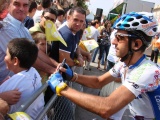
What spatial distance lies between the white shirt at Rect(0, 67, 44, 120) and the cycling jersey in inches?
31.6

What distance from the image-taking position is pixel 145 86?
7.44 feet

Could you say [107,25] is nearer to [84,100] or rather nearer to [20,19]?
[20,19]

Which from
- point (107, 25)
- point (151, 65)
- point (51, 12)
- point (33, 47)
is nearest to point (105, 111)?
point (151, 65)

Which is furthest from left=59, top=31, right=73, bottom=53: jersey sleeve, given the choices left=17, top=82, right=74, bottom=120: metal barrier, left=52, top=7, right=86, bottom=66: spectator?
left=17, top=82, right=74, bottom=120: metal barrier

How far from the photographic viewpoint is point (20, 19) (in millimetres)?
3000

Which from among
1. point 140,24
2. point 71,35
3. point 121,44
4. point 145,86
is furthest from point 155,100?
point 71,35

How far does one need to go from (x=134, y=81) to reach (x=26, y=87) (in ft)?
3.08

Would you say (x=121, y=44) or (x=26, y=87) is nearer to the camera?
(x=26, y=87)

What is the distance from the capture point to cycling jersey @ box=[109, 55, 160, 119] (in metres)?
2.26

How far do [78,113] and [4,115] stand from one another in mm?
3903

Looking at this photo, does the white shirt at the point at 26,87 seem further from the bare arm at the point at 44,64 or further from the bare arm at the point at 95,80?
the bare arm at the point at 95,80

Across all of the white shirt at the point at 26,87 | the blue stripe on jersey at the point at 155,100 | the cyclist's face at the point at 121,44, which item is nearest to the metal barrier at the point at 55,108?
the white shirt at the point at 26,87

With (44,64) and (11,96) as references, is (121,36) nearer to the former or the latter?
(44,64)

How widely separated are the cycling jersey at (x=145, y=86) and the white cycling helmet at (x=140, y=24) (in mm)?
284
